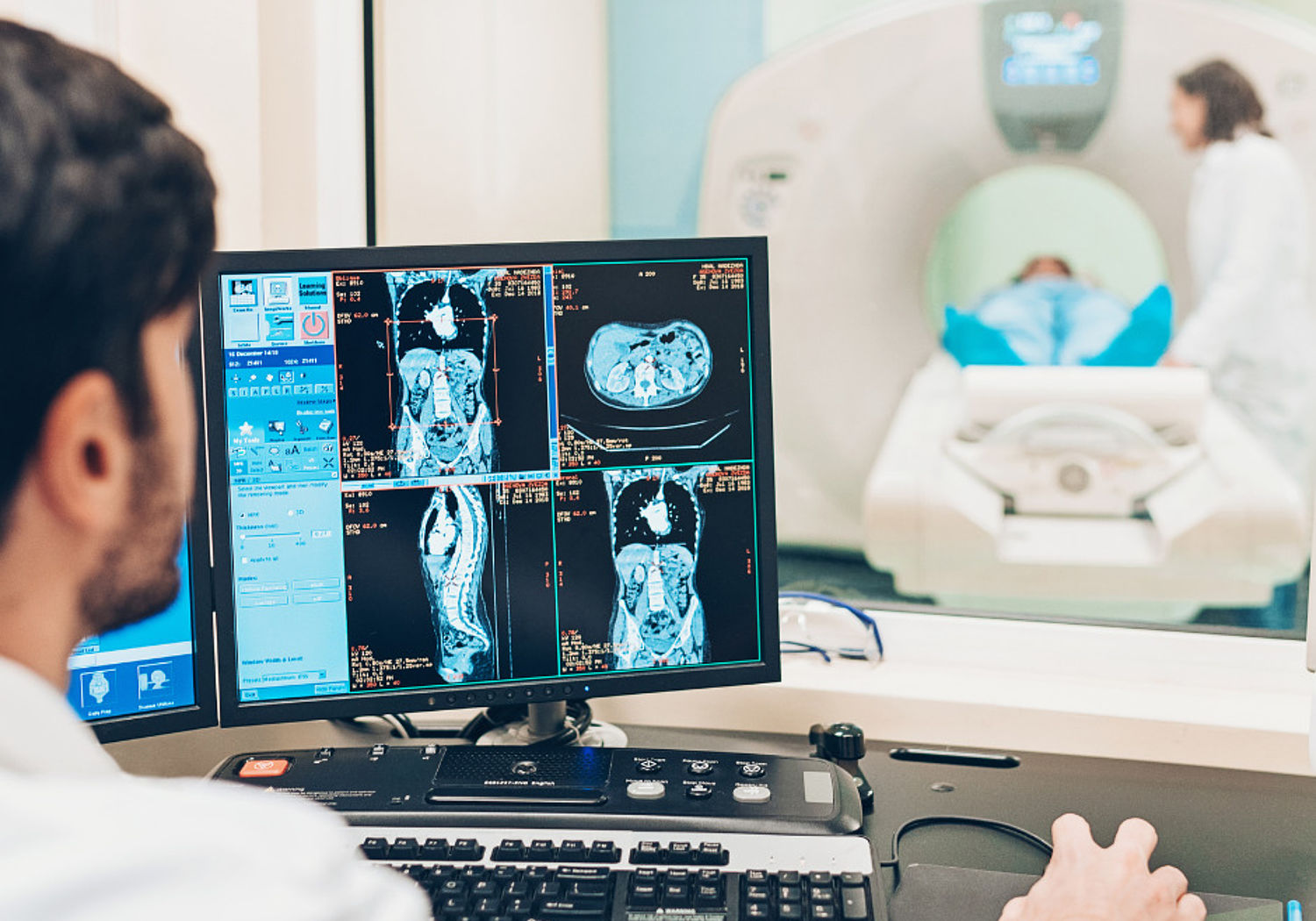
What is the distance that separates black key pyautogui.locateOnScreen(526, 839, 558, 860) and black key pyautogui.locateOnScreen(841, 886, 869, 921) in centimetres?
22

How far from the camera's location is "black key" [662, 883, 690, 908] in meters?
0.95

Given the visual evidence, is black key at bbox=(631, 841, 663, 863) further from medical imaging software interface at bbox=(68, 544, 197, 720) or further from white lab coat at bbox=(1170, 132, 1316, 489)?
white lab coat at bbox=(1170, 132, 1316, 489)

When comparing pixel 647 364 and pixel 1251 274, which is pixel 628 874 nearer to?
pixel 647 364

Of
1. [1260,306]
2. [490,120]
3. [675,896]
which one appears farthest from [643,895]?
[1260,306]

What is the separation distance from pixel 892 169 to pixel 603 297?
3.72ft

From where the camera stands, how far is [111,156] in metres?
0.50

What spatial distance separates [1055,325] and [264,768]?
71.6 inches

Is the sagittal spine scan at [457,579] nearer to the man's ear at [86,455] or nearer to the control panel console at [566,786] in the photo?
the control panel console at [566,786]

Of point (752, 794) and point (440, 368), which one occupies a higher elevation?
point (440, 368)

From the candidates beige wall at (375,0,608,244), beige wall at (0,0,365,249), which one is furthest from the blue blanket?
beige wall at (0,0,365,249)

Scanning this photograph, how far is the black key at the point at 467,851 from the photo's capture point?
1009mm

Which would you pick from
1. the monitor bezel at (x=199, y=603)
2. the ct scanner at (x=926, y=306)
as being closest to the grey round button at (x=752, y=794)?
the monitor bezel at (x=199, y=603)

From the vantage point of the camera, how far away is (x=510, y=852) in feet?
3.30

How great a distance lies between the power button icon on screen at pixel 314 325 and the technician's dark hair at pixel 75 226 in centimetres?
61
